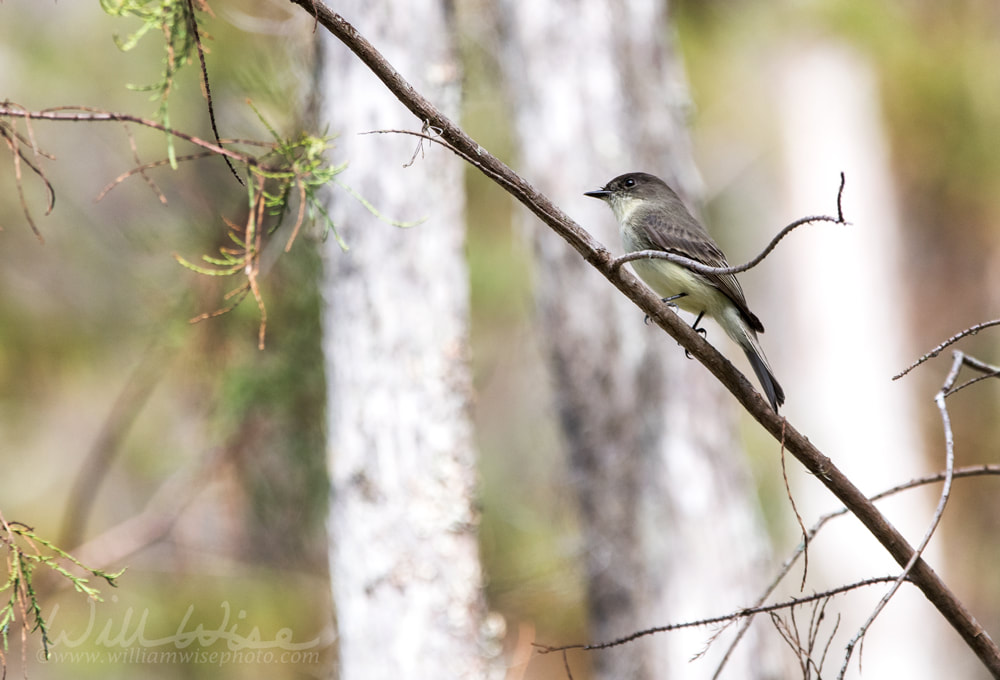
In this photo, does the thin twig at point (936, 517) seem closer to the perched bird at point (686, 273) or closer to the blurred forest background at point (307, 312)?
the perched bird at point (686, 273)

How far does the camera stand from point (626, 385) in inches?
256

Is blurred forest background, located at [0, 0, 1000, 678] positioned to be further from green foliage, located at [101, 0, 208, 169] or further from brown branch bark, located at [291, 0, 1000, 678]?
brown branch bark, located at [291, 0, 1000, 678]

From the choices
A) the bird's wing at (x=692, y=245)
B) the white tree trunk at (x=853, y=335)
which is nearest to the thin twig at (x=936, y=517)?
the bird's wing at (x=692, y=245)

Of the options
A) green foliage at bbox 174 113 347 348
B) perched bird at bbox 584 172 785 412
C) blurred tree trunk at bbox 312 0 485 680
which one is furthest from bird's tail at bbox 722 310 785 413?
blurred tree trunk at bbox 312 0 485 680

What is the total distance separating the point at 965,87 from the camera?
474 inches

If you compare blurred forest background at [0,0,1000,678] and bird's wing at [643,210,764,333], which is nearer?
bird's wing at [643,210,764,333]

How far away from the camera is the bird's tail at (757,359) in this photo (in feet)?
10.6

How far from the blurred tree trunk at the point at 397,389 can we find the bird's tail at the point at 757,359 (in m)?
1.83

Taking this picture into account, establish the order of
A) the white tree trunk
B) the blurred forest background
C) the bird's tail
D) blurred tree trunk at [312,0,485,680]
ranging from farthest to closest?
the white tree trunk → the blurred forest background → blurred tree trunk at [312,0,485,680] → the bird's tail

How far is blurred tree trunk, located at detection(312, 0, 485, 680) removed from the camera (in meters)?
4.79

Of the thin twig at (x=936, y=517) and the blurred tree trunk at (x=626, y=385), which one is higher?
the blurred tree trunk at (x=626, y=385)

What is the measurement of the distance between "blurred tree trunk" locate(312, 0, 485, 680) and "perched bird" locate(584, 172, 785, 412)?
130 centimetres

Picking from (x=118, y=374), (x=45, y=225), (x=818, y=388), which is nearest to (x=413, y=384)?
(x=118, y=374)

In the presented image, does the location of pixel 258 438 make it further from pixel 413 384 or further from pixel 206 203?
pixel 413 384
